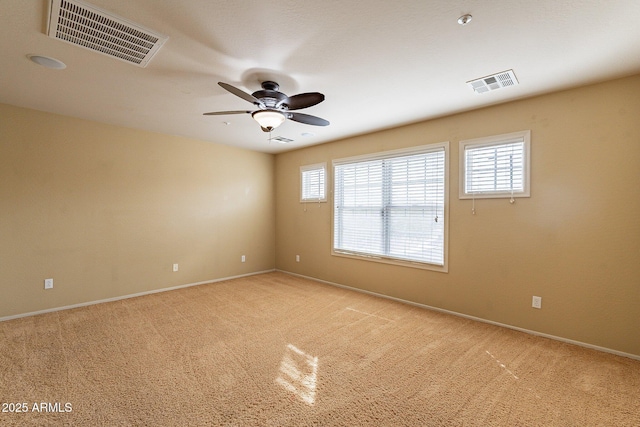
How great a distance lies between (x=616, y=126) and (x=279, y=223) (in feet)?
17.4

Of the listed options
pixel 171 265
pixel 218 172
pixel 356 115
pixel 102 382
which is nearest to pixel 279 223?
pixel 218 172

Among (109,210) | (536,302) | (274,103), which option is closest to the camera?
(274,103)

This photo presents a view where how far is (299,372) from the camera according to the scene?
2354 mm

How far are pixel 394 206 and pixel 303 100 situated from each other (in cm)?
243

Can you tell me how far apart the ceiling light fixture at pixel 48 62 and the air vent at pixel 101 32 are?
50 centimetres

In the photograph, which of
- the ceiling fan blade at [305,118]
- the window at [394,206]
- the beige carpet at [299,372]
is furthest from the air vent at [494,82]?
the beige carpet at [299,372]

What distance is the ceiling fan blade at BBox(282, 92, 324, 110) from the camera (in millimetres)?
2344

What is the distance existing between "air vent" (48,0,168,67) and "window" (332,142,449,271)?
129 inches

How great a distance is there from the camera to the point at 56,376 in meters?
2.25

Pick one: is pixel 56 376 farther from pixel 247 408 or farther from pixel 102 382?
pixel 247 408

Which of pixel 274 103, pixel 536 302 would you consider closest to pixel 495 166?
pixel 536 302

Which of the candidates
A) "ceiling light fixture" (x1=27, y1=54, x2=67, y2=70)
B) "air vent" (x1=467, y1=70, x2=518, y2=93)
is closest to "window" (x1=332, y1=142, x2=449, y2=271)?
"air vent" (x1=467, y1=70, x2=518, y2=93)

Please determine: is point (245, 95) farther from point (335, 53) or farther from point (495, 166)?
point (495, 166)

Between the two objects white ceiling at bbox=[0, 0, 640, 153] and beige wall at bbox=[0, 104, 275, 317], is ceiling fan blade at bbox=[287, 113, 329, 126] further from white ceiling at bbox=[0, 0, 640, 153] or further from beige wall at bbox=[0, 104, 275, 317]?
beige wall at bbox=[0, 104, 275, 317]
